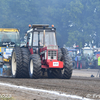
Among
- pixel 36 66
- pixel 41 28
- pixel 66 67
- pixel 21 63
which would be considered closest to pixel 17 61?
pixel 21 63

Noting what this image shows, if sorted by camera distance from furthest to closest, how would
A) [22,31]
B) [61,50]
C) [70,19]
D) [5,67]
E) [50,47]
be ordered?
[70,19]
[22,31]
[5,67]
[61,50]
[50,47]

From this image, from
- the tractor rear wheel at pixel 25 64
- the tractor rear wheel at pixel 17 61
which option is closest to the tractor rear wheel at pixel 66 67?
the tractor rear wheel at pixel 25 64

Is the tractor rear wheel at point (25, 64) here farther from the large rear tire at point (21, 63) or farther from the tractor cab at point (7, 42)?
the tractor cab at point (7, 42)

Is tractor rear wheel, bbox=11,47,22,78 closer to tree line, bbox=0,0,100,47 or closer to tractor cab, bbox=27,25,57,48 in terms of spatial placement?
tractor cab, bbox=27,25,57,48

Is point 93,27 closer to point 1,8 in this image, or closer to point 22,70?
point 1,8

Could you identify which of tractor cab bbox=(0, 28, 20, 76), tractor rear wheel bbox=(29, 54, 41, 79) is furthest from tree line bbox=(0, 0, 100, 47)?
tractor rear wheel bbox=(29, 54, 41, 79)

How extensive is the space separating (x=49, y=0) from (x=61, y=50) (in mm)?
50226

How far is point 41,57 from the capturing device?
48.6 feet

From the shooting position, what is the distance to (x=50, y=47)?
1398 centimetres

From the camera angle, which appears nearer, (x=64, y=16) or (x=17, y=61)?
(x=17, y=61)

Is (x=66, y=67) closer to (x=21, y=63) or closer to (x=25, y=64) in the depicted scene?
(x=25, y=64)

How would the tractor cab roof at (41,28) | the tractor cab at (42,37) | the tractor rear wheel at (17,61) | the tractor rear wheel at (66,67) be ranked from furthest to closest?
1. the tractor cab roof at (41,28)
2. the tractor cab at (42,37)
3. the tractor rear wheel at (17,61)
4. the tractor rear wheel at (66,67)

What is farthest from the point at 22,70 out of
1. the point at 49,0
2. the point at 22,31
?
the point at 49,0

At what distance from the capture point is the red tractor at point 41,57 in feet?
45.1
